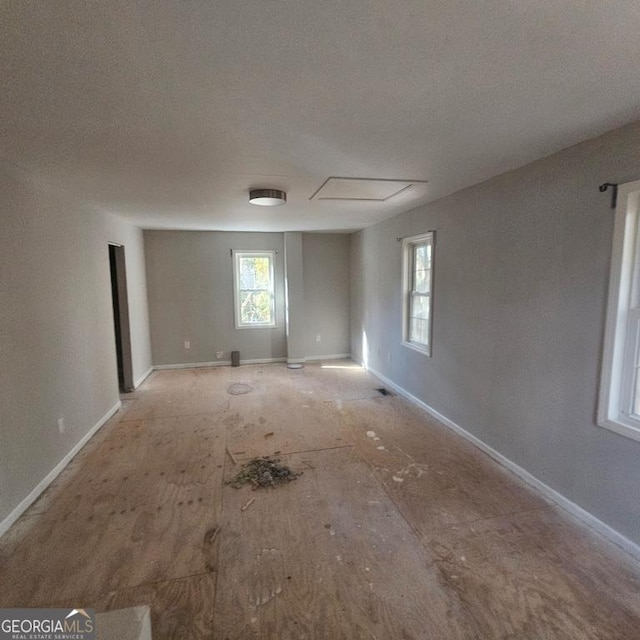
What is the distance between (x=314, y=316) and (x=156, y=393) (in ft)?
9.49

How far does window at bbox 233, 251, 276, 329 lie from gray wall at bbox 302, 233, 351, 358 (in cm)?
64

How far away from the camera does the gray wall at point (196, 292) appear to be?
5.74 m

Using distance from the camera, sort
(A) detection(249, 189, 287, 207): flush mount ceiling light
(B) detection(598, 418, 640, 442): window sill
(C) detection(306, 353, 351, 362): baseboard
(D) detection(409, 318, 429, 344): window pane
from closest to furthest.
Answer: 1. (B) detection(598, 418, 640, 442): window sill
2. (A) detection(249, 189, 287, 207): flush mount ceiling light
3. (D) detection(409, 318, 429, 344): window pane
4. (C) detection(306, 353, 351, 362): baseboard

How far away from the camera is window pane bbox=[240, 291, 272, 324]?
6.16m

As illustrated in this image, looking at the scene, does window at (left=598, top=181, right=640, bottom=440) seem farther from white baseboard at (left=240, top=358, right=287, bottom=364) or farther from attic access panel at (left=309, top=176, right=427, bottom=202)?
white baseboard at (left=240, top=358, right=287, bottom=364)

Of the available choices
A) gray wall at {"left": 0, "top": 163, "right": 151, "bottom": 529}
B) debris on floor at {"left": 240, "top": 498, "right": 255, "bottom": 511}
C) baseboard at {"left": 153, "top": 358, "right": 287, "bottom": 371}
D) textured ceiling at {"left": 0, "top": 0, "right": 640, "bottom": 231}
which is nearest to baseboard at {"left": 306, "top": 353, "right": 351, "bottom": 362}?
baseboard at {"left": 153, "top": 358, "right": 287, "bottom": 371}

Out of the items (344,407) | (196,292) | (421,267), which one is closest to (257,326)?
(196,292)

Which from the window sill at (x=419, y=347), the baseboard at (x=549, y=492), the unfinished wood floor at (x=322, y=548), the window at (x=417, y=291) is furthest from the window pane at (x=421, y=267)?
the unfinished wood floor at (x=322, y=548)

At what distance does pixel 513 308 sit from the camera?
2682 millimetres

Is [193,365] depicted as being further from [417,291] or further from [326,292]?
[417,291]

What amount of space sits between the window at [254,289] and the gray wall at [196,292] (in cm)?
10

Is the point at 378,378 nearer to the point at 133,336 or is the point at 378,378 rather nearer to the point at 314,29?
the point at 133,336

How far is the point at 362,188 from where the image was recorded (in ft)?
10.2

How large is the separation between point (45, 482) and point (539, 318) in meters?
3.68
